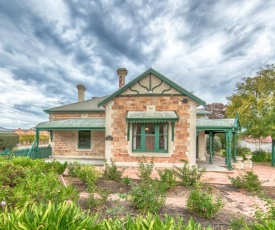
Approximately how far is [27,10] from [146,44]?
872 cm

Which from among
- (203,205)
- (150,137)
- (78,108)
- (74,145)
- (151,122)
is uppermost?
(78,108)

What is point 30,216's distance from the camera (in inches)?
107

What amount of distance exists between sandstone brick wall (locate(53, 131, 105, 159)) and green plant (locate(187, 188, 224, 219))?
11.0m

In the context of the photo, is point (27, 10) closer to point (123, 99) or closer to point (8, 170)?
point (123, 99)

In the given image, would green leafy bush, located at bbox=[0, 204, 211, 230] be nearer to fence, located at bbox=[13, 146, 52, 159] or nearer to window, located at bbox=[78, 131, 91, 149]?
fence, located at bbox=[13, 146, 52, 159]

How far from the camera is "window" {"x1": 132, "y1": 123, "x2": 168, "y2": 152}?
11648mm

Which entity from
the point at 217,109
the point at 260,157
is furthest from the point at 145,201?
the point at 217,109

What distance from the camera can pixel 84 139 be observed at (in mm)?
15117

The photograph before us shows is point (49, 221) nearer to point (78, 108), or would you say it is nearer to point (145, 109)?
point (145, 109)

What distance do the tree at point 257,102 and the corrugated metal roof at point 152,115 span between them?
888cm

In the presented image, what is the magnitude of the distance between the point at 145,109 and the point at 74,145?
23.4ft

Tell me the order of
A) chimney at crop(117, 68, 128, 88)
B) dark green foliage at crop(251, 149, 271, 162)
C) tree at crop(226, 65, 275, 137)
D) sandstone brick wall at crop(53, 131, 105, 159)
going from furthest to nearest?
chimney at crop(117, 68, 128, 88)
dark green foliage at crop(251, 149, 271, 162)
tree at crop(226, 65, 275, 137)
sandstone brick wall at crop(53, 131, 105, 159)

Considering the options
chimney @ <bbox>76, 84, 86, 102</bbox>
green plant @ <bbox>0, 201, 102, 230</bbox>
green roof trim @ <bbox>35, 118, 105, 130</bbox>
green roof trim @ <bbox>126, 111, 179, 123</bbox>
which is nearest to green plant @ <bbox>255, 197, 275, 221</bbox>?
green plant @ <bbox>0, 201, 102, 230</bbox>

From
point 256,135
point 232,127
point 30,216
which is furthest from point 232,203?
point 256,135
